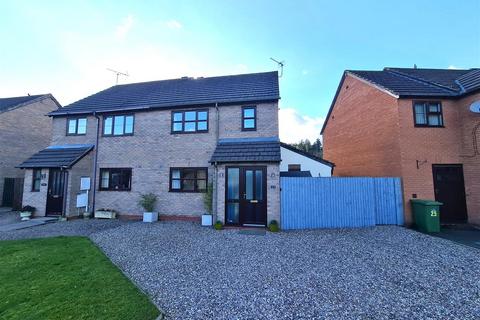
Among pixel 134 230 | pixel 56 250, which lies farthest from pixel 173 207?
pixel 56 250

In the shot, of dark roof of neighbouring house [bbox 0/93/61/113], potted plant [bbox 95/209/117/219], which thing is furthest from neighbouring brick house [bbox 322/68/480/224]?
dark roof of neighbouring house [bbox 0/93/61/113]

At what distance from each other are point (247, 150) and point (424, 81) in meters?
11.4

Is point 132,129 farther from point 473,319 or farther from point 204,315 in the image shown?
point 473,319

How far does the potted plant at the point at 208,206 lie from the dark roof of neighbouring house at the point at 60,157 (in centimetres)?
782

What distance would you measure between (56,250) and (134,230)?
2.91 meters

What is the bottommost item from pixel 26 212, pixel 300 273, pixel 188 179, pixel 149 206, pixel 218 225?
pixel 300 273

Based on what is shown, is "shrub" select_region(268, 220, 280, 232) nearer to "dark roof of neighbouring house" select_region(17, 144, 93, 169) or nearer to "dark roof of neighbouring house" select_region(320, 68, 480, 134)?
"dark roof of neighbouring house" select_region(320, 68, 480, 134)

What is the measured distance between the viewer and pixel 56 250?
692 cm

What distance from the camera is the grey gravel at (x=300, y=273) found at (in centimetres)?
391

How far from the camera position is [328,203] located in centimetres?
998

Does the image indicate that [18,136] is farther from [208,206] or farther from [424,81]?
[424,81]

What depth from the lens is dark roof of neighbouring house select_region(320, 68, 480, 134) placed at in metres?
11.2

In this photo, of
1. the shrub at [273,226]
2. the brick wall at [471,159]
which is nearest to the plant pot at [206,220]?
the shrub at [273,226]

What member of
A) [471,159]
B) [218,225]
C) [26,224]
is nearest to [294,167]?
[218,225]
